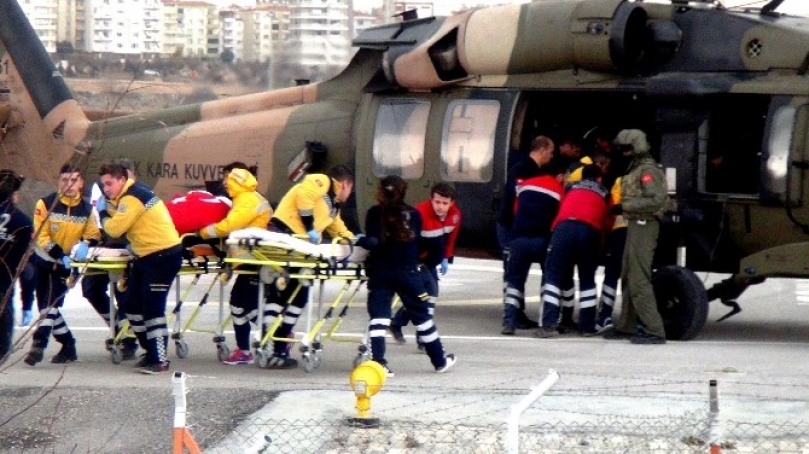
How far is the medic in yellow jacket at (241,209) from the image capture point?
11.0 meters

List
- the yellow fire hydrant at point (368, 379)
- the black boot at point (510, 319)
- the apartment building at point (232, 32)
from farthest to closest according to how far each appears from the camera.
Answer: the apartment building at point (232, 32) < the black boot at point (510, 319) < the yellow fire hydrant at point (368, 379)

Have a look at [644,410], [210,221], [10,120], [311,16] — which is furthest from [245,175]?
[311,16]

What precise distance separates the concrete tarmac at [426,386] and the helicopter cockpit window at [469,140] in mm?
1460

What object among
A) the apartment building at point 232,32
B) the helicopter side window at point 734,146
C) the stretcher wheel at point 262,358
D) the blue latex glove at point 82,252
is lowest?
the stretcher wheel at point 262,358

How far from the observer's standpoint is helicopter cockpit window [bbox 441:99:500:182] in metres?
13.8

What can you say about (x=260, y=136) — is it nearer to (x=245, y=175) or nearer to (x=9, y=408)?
(x=245, y=175)

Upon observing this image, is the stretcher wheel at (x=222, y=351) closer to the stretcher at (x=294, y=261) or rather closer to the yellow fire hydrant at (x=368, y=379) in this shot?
the stretcher at (x=294, y=261)

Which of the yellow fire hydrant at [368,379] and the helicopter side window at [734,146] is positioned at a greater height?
the helicopter side window at [734,146]

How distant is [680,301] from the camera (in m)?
12.6

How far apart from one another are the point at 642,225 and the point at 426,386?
2880 mm

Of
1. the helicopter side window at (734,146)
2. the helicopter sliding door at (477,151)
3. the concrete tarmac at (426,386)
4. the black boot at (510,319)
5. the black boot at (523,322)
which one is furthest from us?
the helicopter sliding door at (477,151)

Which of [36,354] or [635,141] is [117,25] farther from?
[635,141]

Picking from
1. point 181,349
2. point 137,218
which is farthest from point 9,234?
point 181,349

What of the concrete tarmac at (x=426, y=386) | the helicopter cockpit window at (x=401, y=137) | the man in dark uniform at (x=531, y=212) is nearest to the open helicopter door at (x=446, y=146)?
the helicopter cockpit window at (x=401, y=137)
